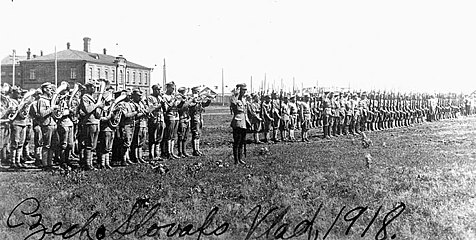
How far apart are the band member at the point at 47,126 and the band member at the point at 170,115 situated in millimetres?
2710

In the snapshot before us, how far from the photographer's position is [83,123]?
9109 millimetres

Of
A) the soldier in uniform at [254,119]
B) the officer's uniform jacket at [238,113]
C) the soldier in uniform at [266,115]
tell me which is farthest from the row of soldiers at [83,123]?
the soldier in uniform at [266,115]

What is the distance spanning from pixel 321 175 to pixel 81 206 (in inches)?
173

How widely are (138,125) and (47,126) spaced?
191cm

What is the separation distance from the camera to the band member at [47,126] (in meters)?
9.17

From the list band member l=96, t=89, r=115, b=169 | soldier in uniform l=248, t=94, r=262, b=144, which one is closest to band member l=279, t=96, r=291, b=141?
soldier in uniform l=248, t=94, r=262, b=144

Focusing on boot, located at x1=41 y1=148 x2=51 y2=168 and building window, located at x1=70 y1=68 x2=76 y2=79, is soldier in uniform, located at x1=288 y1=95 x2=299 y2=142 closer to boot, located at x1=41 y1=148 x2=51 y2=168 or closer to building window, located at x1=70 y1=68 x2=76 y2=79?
building window, located at x1=70 y1=68 x2=76 y2=79

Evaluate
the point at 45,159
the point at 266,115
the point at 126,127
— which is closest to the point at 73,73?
the point at 126,127

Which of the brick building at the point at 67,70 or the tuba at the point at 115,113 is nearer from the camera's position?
the tuba at the point at 115,113

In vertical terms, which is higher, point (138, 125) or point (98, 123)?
point (98, 123)

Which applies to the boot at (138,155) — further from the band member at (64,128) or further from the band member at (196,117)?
the band member at (196,117)

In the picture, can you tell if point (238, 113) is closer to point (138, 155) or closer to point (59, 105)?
point (138, 155)

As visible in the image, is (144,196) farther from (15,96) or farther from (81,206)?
(15,96)

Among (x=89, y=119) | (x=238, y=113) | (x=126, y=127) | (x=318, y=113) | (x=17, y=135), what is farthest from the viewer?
(x=318, y=113)
